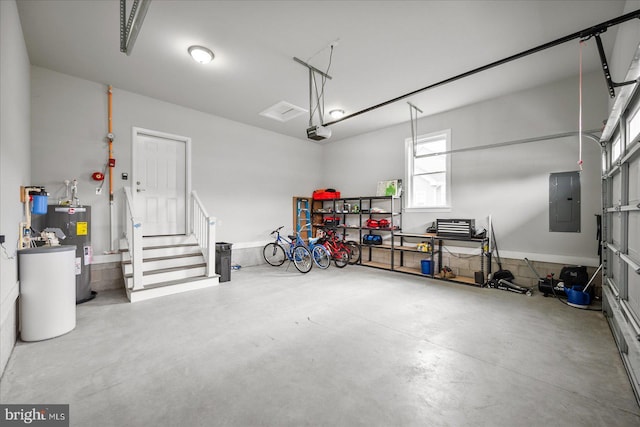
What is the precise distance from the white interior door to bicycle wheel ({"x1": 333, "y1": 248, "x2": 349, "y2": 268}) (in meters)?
3.43

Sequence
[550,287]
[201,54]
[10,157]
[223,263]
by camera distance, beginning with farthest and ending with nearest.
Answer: [223,263] < [550,287] < [201,54] < [10,157]

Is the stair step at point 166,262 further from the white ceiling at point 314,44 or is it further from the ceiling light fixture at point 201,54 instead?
the ceiling light fixture at point 201,54

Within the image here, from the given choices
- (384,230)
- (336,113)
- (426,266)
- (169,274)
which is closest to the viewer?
(169,274)

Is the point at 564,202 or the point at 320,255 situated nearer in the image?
the point at 564,202

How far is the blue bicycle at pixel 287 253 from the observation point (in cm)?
583

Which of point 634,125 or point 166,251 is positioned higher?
point 634,125

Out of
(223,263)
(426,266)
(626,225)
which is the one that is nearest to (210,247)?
(223,263)

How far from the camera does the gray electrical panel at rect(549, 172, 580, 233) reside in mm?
3996

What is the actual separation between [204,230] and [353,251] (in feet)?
11.8

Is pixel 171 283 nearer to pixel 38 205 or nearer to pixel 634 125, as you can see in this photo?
pixel 38 205

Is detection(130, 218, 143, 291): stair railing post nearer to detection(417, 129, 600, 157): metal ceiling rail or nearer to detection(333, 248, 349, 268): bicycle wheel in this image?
detection(333, 248, 349, 268): bicycle wheel

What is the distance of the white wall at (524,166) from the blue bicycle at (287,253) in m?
2.62

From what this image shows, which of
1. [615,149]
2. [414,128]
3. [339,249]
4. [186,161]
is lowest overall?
[339,249]

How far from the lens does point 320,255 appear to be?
596 cm
